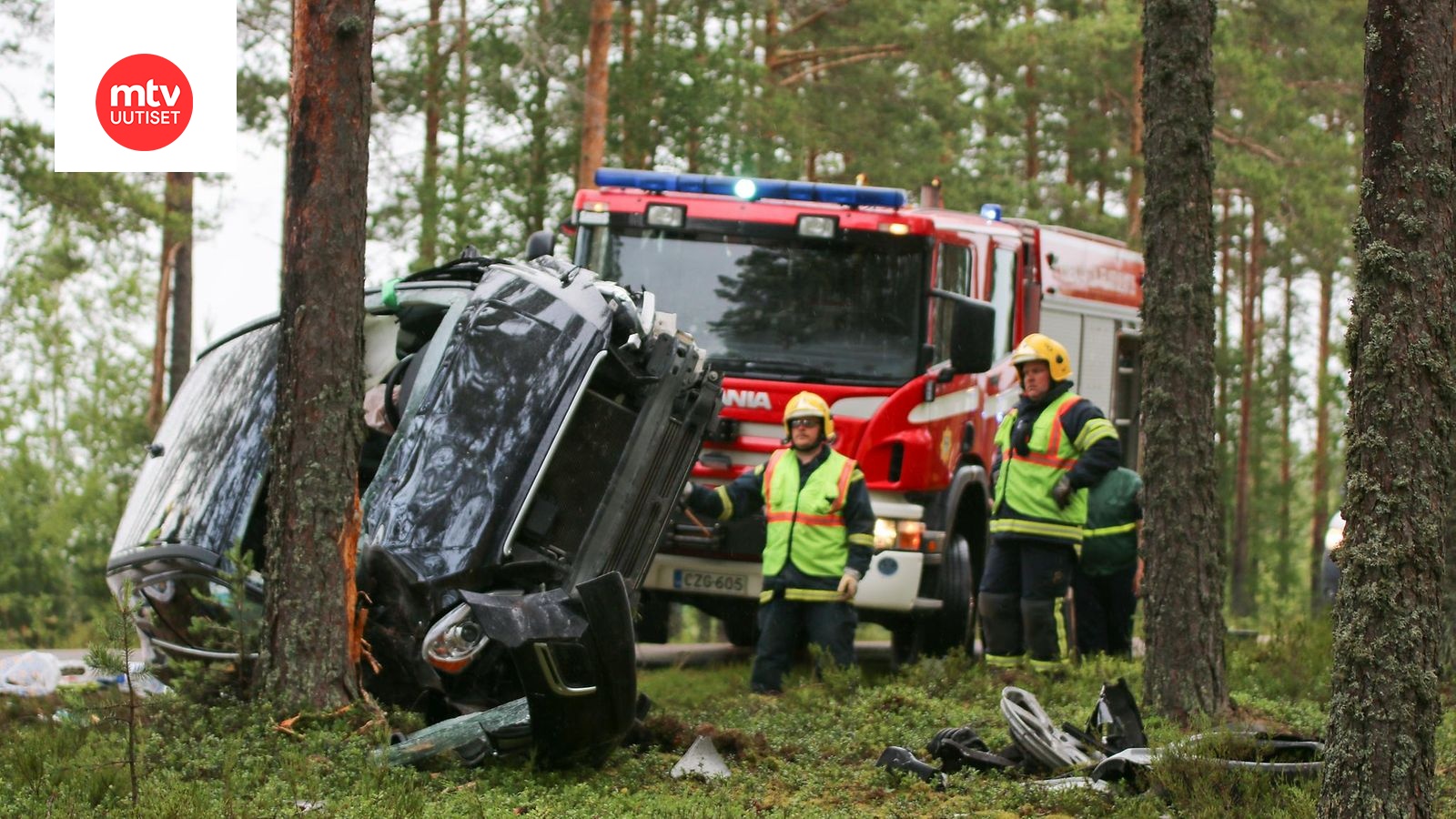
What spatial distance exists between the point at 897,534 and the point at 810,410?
3.89 ft

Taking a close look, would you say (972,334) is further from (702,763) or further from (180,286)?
(180,286)

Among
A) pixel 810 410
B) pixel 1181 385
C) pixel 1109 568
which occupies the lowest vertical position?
pixel 1109 568

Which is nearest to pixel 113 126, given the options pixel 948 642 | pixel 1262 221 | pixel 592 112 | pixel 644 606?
pixel 644 606

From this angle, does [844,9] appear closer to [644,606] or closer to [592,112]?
[592,112]

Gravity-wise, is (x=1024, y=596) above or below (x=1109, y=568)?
below

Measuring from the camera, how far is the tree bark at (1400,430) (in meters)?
4.49

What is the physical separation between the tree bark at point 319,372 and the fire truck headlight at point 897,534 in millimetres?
3629

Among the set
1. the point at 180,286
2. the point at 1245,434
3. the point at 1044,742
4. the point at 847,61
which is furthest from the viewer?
the point at 1245,434

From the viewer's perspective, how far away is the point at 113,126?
8477 mm

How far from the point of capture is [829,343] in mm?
9391

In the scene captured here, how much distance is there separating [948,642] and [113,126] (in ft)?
17.7

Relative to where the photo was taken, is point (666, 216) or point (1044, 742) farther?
point (666, 216)

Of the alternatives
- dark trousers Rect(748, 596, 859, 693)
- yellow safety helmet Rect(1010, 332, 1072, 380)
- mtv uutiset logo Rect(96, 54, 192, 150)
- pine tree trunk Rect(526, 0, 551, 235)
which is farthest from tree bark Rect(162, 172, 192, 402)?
yellow safety helmet Rect(1010, 332, 1072, 380)

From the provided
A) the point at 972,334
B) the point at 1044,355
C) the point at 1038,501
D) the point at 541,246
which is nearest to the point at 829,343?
the point at 972,334
